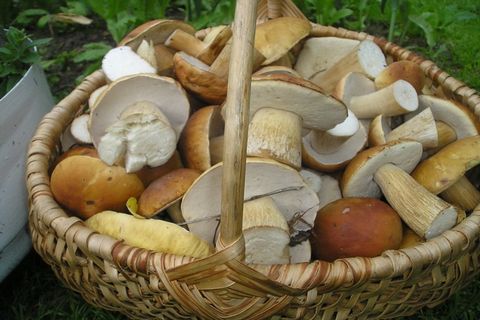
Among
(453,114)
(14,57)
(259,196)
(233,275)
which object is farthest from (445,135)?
(14,57)

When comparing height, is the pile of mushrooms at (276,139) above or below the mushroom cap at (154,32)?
below

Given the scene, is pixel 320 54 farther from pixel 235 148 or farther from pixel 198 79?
pixel 235 148

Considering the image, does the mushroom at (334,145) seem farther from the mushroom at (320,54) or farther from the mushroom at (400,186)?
the mushroom at (320,54)

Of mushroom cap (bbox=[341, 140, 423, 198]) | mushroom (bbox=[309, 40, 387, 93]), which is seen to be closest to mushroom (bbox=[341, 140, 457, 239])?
mushroom cap (bbox=[341, 140, 423, 198])

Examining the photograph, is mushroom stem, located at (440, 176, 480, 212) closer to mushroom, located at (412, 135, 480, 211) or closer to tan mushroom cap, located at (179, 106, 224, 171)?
mushroom, located at (412, 135, 480, 211)

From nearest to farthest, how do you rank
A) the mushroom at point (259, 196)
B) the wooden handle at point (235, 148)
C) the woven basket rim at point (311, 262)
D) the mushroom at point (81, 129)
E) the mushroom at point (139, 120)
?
the wooden handle at point (235, 148), the woven basket rim at point (311, 262), the mushroom at point (259, 196), the mushroom at point (139, 120), the mushroom at point (81, 129)

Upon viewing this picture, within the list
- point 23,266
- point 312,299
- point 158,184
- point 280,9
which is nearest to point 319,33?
point 280,9

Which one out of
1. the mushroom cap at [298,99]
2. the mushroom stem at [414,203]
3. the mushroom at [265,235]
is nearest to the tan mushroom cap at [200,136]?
the mushroom cap at [298,99]
